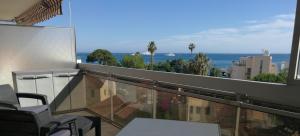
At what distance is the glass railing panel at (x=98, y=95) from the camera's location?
15.1ft

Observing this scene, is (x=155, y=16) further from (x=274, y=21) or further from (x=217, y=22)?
(x=274, y=21)

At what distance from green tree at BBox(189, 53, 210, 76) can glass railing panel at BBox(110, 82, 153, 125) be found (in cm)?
2467

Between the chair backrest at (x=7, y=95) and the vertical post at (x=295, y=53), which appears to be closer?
the vertical post at (x=295, y=53)

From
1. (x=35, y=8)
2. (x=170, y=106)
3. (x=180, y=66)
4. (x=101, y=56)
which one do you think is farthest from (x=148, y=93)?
(x=180, y=66)

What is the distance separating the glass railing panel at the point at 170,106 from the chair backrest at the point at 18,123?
1727mm

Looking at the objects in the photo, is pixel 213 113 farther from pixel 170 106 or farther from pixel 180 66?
pixel 180 66

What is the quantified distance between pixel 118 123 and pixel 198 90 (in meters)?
2.02

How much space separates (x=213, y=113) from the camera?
2.76 m

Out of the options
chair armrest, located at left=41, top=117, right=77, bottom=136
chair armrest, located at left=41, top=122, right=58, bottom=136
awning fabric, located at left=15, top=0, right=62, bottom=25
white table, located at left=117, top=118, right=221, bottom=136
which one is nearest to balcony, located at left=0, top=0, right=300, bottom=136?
awning fabric, located at left=15, top=0, right=62, bottom=25

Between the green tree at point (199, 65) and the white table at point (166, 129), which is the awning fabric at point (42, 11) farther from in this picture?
the green tree at point (199, 65)

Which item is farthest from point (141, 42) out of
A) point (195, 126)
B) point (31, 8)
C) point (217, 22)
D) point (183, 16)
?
point (195, 126)

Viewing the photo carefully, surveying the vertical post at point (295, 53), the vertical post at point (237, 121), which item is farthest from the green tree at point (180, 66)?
the vertical post at point (295, 53)

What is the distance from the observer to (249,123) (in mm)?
2416

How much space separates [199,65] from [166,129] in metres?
27.8
